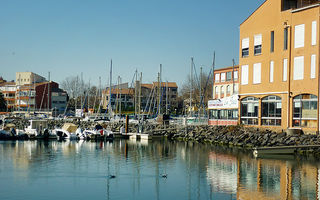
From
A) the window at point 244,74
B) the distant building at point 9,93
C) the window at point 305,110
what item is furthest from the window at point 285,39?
the distant building at point 9,93

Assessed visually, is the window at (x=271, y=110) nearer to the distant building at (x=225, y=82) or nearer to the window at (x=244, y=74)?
the window at (x=244, y=74)

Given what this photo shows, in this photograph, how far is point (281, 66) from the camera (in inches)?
1858

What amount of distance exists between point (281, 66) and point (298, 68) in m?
2.57

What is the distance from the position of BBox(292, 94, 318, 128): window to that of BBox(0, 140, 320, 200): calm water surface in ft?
25.0

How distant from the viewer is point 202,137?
55.7 metres

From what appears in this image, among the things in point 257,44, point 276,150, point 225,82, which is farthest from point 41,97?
point 276,150

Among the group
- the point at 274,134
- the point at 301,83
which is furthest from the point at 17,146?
the point at 301,83

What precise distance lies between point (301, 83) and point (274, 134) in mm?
6721

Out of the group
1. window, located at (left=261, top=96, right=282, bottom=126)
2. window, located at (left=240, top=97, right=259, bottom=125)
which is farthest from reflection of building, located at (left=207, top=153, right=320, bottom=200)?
window, located at (left=240, top=97, right=259, bottom=125)

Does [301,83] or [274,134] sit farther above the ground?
[301,83]

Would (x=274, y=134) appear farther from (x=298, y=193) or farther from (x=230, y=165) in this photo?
(x=298, y=193)

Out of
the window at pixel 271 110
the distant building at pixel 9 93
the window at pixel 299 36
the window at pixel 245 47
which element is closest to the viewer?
the window at pixel 299 36

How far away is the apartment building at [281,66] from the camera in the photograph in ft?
143

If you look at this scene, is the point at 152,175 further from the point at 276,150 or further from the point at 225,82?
the point at 225,82
